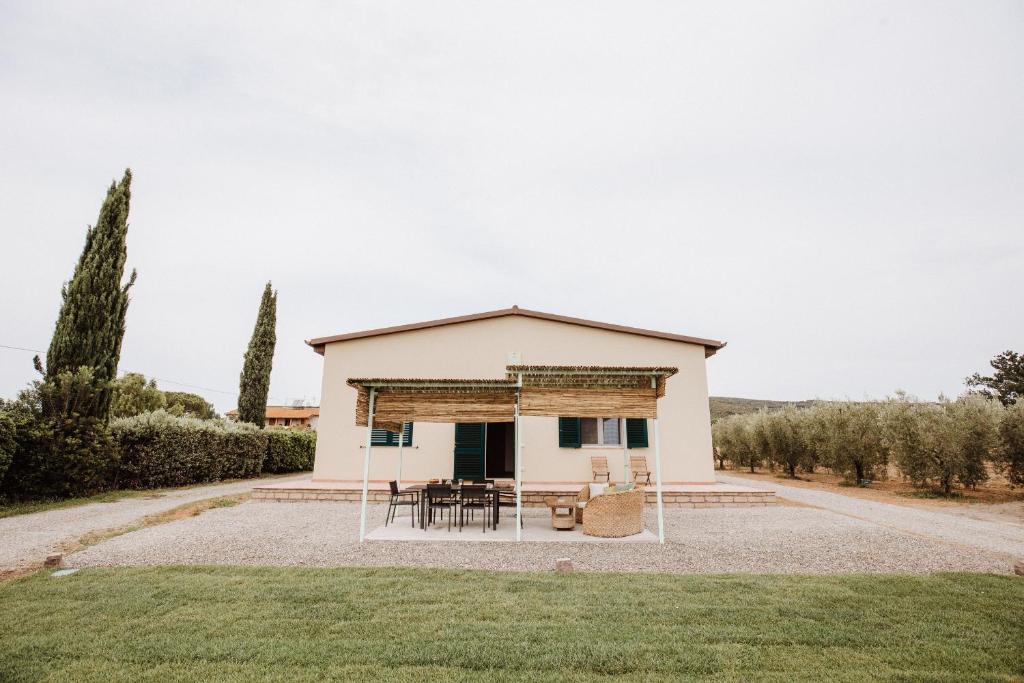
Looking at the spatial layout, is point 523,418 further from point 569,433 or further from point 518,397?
point 518,397

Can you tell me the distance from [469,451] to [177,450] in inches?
346

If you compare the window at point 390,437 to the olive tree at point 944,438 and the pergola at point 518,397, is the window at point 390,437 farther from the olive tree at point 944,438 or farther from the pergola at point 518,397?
the olive tree at point 944,438

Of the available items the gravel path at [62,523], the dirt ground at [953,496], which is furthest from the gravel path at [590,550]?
the dirt ground at [953,496]

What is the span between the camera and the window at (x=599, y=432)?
12.2 m

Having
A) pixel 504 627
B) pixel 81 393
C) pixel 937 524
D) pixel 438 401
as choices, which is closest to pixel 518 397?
pixel 438 401

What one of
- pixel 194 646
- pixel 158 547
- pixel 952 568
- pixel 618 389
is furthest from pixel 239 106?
pixel 952 568

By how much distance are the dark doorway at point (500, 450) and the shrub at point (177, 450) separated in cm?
911

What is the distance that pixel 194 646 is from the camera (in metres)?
3.20

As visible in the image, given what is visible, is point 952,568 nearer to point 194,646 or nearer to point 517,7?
Result: point 194,646

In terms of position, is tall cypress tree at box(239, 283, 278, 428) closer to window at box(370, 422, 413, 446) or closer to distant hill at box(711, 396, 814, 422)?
window at box(370, 422, 413, 446)

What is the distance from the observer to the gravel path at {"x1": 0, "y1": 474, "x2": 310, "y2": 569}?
603cm

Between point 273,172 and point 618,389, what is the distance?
41.1 ft

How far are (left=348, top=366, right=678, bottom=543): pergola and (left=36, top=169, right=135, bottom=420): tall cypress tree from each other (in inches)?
347

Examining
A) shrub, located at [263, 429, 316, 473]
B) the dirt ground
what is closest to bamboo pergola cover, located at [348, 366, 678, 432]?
the dirt ground
